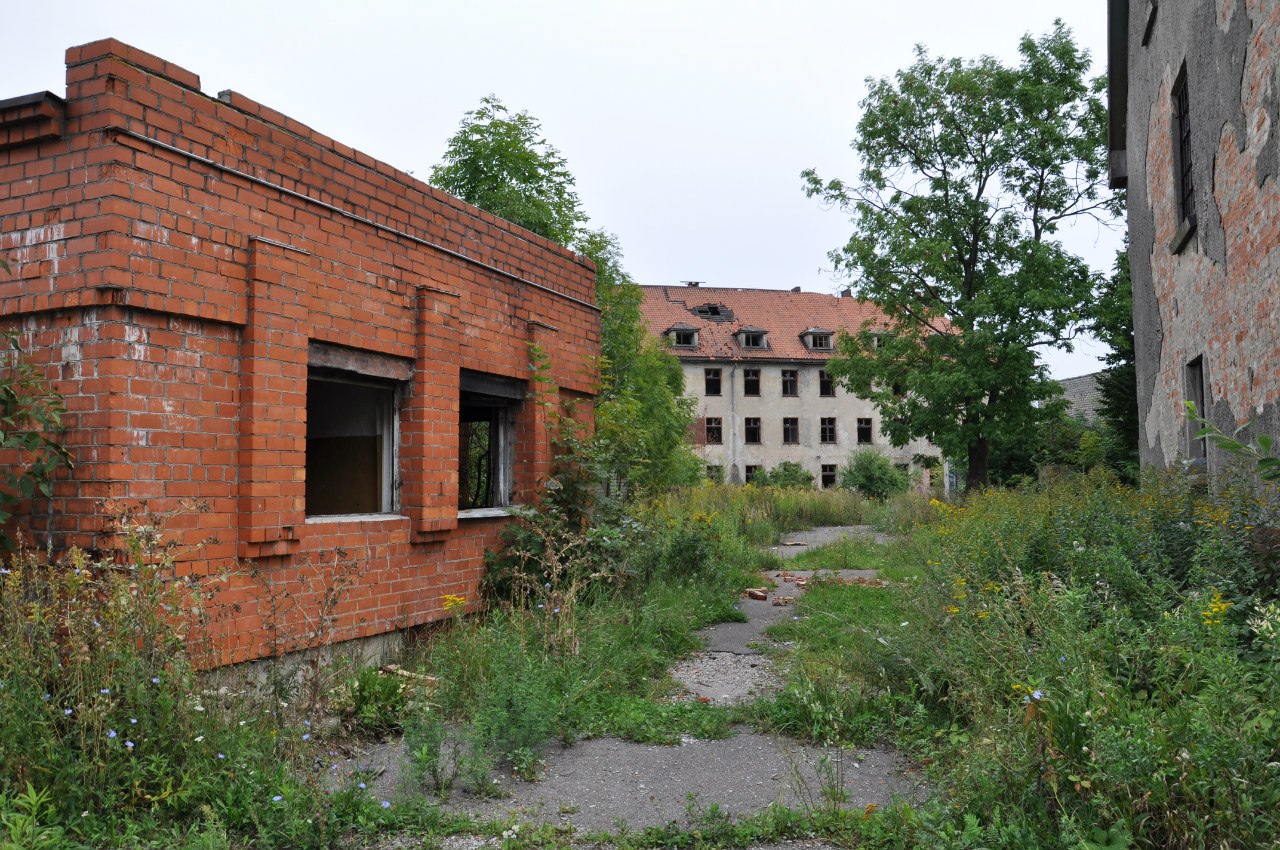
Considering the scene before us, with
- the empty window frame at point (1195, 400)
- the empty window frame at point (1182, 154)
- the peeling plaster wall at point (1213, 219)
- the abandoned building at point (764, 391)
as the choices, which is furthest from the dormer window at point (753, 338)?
the empty window frame at point (1195, 400)

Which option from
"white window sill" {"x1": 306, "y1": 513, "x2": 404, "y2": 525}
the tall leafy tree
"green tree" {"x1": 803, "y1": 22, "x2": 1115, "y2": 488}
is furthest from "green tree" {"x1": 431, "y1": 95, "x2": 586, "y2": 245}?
"white window sill" {"x1": 306, "y1": 513, "x2": 404, "y2": 525}

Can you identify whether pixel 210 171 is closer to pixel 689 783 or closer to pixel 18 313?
pixel 18 313

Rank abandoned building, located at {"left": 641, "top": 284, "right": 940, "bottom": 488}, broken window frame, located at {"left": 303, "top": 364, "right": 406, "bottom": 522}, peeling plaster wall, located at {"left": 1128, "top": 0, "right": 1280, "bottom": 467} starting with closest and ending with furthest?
peeling plaster wall, located at {"left": 1128, "top": 0, "right": 1280, "bottom": 467} < broken window frame, located at {"left": 303, "top": 364, "right": 406, "bottom": 522} < abandoned building, located at {"left": 641, "top": 284, "right": 940, "bottom": 488}

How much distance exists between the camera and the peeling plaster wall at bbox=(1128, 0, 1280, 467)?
6746mm

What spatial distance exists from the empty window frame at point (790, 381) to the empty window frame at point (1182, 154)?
117 ft

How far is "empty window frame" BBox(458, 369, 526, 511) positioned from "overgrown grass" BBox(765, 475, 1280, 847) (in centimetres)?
339

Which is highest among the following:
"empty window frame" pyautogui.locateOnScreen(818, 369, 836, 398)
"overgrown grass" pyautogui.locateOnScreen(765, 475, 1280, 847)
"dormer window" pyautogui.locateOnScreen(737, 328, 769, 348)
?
"dormer window" pyautogui.locateOnScreen(737, 328, 769, 348)

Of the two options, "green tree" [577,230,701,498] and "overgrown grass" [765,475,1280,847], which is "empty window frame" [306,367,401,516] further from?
"green tree" [577,230,701,498]

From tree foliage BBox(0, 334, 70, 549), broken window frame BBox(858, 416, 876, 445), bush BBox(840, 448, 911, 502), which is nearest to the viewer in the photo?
tree foliage BBox(0, 334, 70, 549)

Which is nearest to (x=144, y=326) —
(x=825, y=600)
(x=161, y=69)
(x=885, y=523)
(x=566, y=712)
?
(x=161, y=69)

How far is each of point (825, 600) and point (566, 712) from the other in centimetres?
542

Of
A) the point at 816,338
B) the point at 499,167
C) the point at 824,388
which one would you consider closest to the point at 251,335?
the point at 499,167

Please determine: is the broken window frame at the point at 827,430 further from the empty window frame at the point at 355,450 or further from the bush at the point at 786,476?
the empty window frame at the point at 355,450

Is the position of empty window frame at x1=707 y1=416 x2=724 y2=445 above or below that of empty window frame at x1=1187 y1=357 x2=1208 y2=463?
above
